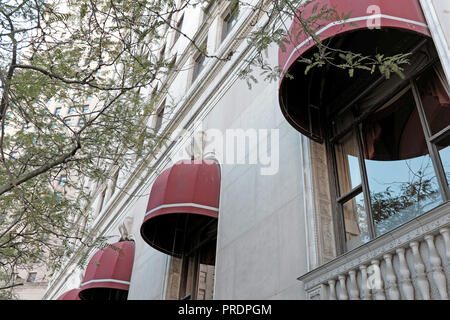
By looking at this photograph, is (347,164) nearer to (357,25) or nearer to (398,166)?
(398,166)

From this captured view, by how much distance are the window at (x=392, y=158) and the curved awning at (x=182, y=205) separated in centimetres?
345

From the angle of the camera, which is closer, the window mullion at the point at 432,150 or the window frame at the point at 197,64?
the window mullion at the point at 432,150

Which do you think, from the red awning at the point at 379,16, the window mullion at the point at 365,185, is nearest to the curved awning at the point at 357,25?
the red awning at the point at 379,16

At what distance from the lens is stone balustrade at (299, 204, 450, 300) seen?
3.90 m

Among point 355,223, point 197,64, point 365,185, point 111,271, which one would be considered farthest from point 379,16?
point 111,271

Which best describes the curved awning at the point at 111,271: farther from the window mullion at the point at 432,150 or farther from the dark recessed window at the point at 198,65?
the window mullion at the point at 432,150

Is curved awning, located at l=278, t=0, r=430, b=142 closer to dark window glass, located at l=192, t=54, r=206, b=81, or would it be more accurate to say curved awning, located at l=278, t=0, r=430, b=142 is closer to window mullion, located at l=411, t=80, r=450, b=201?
window mullion, located at l=411, t=80, r=450, b=201

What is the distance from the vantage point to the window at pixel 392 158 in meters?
4.76

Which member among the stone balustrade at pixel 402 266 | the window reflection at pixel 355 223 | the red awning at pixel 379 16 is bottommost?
the stone balustrade at pixel 402 266
